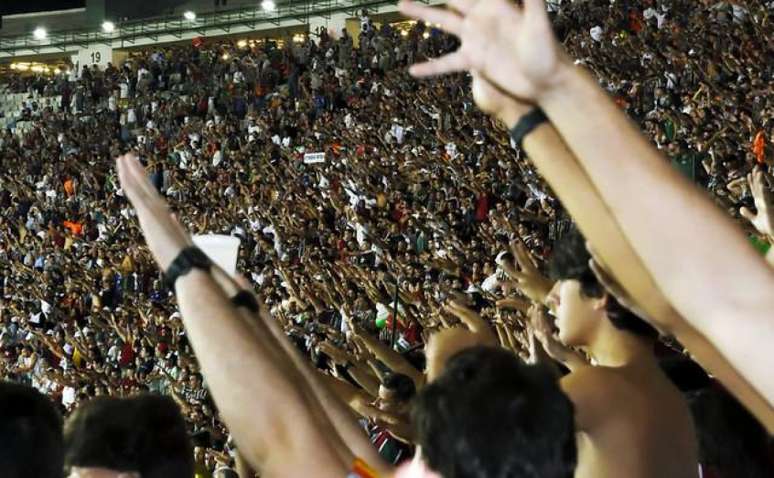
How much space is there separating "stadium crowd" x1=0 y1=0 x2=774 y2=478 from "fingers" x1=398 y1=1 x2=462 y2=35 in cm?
1

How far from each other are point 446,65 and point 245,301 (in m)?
0.83

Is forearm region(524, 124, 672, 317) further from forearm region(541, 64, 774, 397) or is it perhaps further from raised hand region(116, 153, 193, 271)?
raised hand region(116, 153, 193, 271)

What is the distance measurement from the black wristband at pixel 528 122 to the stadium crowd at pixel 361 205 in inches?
0.6

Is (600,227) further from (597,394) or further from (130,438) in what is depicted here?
(130,438)

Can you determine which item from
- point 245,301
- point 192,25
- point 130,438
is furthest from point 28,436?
point 192,25

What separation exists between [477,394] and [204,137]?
20707mm

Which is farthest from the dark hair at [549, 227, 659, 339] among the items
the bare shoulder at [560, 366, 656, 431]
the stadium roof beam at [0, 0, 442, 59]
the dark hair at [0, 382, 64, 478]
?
the stadium roof beam at [0, 0, 442, 59]

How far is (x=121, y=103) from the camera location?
2680 centimetres

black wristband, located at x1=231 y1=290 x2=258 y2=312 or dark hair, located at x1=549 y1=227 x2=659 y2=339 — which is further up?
black wristband, located at x1=231 y1=290 x2=258 y2=312

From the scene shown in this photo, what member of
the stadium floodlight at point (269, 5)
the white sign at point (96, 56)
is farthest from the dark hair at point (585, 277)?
the white sign at point (96, 56)

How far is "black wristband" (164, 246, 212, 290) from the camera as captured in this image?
189cm

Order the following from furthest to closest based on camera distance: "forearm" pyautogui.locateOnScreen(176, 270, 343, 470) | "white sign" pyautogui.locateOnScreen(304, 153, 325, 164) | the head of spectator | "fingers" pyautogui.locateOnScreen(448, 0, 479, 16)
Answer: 1. "white sign" pyautogui.locateOnScreen(304, 153, 325, 164)
2. the head of spectator
3. "forearm" pyautogui.locateOnScreen(176, 270, 343, 470)
4. "fingers" pyautogui.locateOnScreen(448, 0, 479, 16)

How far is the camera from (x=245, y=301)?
7.08ft

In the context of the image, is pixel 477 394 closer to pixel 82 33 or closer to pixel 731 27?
pixel 731 27
